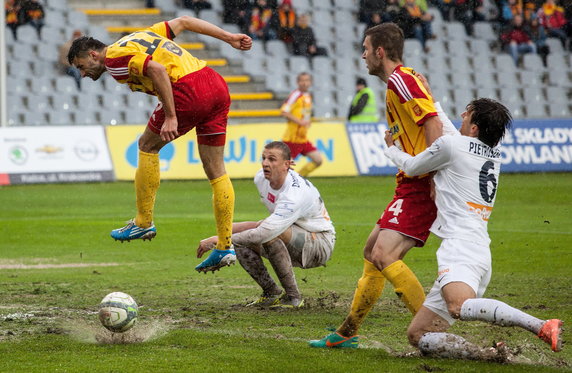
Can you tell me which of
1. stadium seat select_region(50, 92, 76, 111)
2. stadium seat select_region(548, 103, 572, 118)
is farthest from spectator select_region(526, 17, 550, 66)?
stadium seat select_region(50, 92, 76, 111)

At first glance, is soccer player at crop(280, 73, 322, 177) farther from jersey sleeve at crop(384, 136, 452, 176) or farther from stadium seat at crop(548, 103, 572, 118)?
jersey sleeve at crop(384, 136, 452, 176)

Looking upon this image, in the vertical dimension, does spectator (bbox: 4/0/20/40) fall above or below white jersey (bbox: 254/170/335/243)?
above

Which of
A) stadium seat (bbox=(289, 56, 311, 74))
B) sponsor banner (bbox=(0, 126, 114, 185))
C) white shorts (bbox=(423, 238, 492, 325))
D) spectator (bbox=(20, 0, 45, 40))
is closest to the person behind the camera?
white shorts (bbox=(423, 238, 492, 325))

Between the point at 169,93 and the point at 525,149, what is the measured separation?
16.6m

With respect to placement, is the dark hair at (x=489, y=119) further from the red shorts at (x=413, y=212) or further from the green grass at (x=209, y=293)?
the green grass at (x=209, y=293)

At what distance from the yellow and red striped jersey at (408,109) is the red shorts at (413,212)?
24 cm

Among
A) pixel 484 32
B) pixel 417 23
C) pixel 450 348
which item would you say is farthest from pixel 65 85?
pixel 450 348

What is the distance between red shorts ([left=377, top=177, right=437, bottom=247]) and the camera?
6414mm

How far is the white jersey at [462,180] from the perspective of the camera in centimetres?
601

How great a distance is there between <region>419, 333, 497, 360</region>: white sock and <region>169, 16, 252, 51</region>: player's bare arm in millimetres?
3073

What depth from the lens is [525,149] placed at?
22.5 metres

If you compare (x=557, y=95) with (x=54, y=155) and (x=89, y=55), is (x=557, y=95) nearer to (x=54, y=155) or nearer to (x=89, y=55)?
(x=54, y=155)

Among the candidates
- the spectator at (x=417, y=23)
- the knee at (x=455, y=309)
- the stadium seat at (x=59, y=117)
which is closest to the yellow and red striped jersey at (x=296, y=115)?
the stadium seat at (x=59, y=117)

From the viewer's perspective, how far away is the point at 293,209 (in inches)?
323
